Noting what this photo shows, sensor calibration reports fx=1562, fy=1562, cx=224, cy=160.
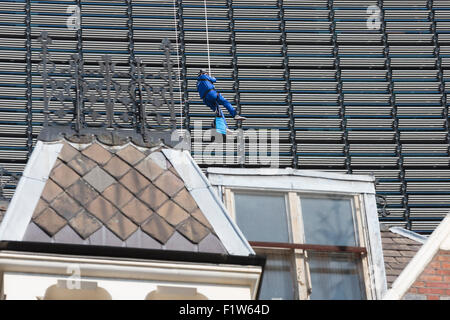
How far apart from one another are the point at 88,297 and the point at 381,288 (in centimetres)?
521

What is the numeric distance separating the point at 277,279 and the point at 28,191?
396 centimetres

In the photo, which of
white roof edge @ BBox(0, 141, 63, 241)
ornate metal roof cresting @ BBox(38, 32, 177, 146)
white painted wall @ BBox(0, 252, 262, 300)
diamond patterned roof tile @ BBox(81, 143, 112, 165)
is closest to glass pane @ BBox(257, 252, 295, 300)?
ornate metal roof cresting @ BBox(38, 32, 177, 146)

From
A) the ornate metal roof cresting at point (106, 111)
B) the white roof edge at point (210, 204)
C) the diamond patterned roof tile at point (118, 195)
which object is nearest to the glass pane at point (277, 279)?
the white roof edge at point (210, 204)

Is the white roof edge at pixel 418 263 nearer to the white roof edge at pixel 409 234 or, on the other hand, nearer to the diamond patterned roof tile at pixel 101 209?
the white roof edge at pixel 409 234

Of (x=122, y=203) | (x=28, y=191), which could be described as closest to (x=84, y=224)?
(x=122, y=203)

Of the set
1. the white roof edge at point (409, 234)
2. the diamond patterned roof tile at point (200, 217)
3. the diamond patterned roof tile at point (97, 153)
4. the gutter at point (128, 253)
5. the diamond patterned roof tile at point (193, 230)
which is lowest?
the gutter at point (128, 253)

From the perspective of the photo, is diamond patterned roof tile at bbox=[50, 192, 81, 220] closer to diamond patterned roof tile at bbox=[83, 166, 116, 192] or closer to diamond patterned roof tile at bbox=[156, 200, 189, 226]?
diamond patterned roof tile at bbox=[83, 166, 116, 192]

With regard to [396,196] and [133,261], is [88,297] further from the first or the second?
[396,196]

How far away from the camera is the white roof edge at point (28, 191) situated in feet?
62.8

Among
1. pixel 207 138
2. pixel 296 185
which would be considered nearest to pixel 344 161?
pixel 207 138

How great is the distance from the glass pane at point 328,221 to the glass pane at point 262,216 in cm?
35

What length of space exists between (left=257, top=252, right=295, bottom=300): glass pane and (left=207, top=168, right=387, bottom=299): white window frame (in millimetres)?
159

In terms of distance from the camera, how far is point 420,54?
162 ft

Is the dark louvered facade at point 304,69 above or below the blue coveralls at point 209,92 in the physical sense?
above
